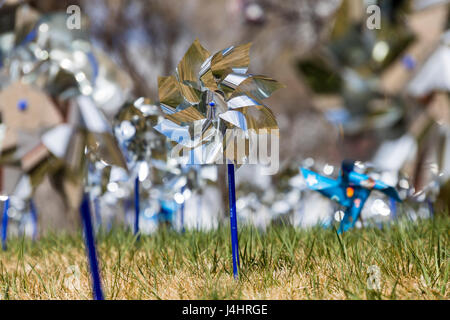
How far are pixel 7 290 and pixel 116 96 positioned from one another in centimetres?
95

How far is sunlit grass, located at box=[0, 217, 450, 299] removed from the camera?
968 mm

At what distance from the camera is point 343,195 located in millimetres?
1434

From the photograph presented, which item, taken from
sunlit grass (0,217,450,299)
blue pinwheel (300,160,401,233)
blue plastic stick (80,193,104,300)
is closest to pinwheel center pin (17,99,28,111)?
blue plastic stick (80,193,104,300)

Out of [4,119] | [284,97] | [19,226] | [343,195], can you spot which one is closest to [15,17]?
[4,119]

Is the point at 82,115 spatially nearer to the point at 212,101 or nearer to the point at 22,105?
the point at 22,105

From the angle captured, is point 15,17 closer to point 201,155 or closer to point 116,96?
point 116,96

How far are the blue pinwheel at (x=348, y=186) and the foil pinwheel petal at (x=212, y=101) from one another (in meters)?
0.49

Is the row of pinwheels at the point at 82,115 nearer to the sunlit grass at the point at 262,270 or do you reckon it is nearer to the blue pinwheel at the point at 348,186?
the sunlit grass at the point at 262,270

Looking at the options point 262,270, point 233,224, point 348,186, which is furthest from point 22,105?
point 348,186

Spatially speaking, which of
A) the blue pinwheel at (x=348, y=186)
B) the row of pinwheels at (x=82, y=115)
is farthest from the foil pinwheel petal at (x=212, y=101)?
the blue pinwheel at (x=348, y=186)

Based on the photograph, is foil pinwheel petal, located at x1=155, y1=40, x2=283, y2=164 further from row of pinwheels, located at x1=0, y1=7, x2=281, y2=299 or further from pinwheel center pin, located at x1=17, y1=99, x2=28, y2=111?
pinwheel center pin, located at x1=17, y1=99, x2=28, y2=111

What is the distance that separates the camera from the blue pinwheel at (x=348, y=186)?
1.42 metres

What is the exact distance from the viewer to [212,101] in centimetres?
103

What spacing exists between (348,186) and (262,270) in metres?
0.48
